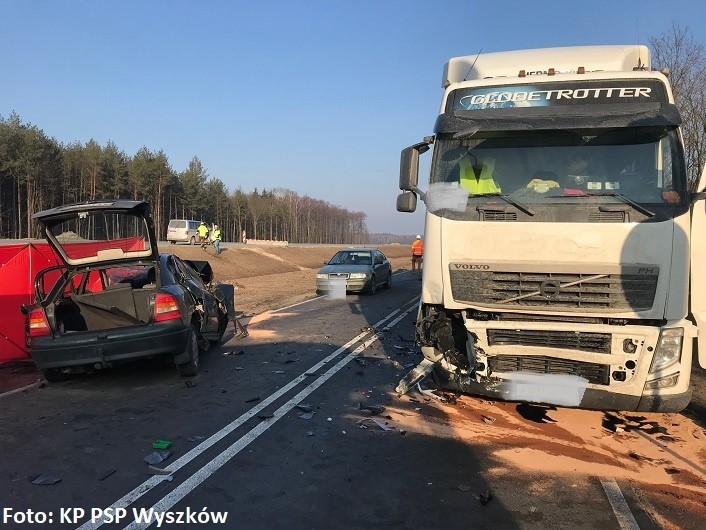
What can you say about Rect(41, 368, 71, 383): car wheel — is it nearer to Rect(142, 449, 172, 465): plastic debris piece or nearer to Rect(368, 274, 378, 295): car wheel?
Rect(142, 449, 172, 465): plastic debris piece

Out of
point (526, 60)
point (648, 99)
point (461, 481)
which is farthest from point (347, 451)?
point (526, 60)

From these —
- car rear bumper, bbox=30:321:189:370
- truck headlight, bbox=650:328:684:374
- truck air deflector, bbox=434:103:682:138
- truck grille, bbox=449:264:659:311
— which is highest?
truck air deflector, bbox=434:103:682:138

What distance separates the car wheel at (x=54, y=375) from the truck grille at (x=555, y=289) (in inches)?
198

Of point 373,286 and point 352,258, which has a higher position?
point 352,258

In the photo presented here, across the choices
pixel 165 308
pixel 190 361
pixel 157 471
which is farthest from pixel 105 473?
pixel 190 361

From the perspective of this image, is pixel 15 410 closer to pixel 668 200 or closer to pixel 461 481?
pixel 461 481

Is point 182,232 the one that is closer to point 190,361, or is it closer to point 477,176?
point 190,361

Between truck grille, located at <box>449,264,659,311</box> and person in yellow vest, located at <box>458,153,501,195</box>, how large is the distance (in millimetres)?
807

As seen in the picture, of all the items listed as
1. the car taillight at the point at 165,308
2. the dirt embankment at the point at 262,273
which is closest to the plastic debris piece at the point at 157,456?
the car taillight at the point at 165,308

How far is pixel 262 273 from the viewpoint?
31422 millimetres

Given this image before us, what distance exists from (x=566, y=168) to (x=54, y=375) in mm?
6472

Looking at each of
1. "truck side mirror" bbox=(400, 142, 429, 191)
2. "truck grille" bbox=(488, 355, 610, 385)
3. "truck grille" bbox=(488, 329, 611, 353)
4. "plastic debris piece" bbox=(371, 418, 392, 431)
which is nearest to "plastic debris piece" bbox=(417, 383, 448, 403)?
"plastic debris piece" bbox=(371, 418, 392, 431)

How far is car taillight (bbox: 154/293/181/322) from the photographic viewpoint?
653cm

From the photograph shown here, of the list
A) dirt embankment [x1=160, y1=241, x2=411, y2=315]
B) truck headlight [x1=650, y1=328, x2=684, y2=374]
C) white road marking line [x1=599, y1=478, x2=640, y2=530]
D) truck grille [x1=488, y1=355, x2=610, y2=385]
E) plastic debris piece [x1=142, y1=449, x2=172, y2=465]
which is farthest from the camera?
dirt embankment [x1=160, y1=241, x2=411, y2=315]
